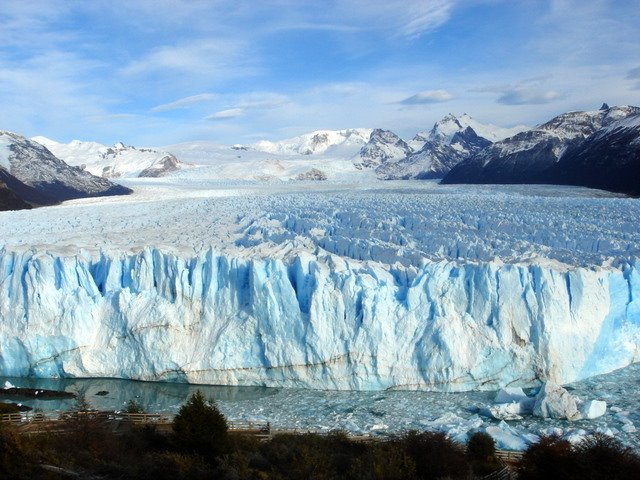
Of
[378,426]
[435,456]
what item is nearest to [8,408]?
[378,426]

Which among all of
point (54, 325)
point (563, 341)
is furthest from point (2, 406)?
point (563, 341)

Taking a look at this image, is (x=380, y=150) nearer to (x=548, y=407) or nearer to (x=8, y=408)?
(x=548, y=407)

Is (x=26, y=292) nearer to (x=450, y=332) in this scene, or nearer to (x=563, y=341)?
(x=450, y=332)

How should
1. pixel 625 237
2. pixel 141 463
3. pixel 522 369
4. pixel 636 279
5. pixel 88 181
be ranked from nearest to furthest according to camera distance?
pixel 141 463
pixel 522 369
pixel 636 279
pixel 625 237
pixel 88 181

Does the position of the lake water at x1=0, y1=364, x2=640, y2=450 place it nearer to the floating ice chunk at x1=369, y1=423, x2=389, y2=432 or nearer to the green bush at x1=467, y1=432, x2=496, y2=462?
the floating ice chunk at x1=369, y1=423, x2=389, y2=432

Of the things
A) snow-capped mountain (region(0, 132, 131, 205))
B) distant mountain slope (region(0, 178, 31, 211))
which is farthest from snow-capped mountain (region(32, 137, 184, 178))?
distant mountain slope (region(0, 178, 31, 211))
